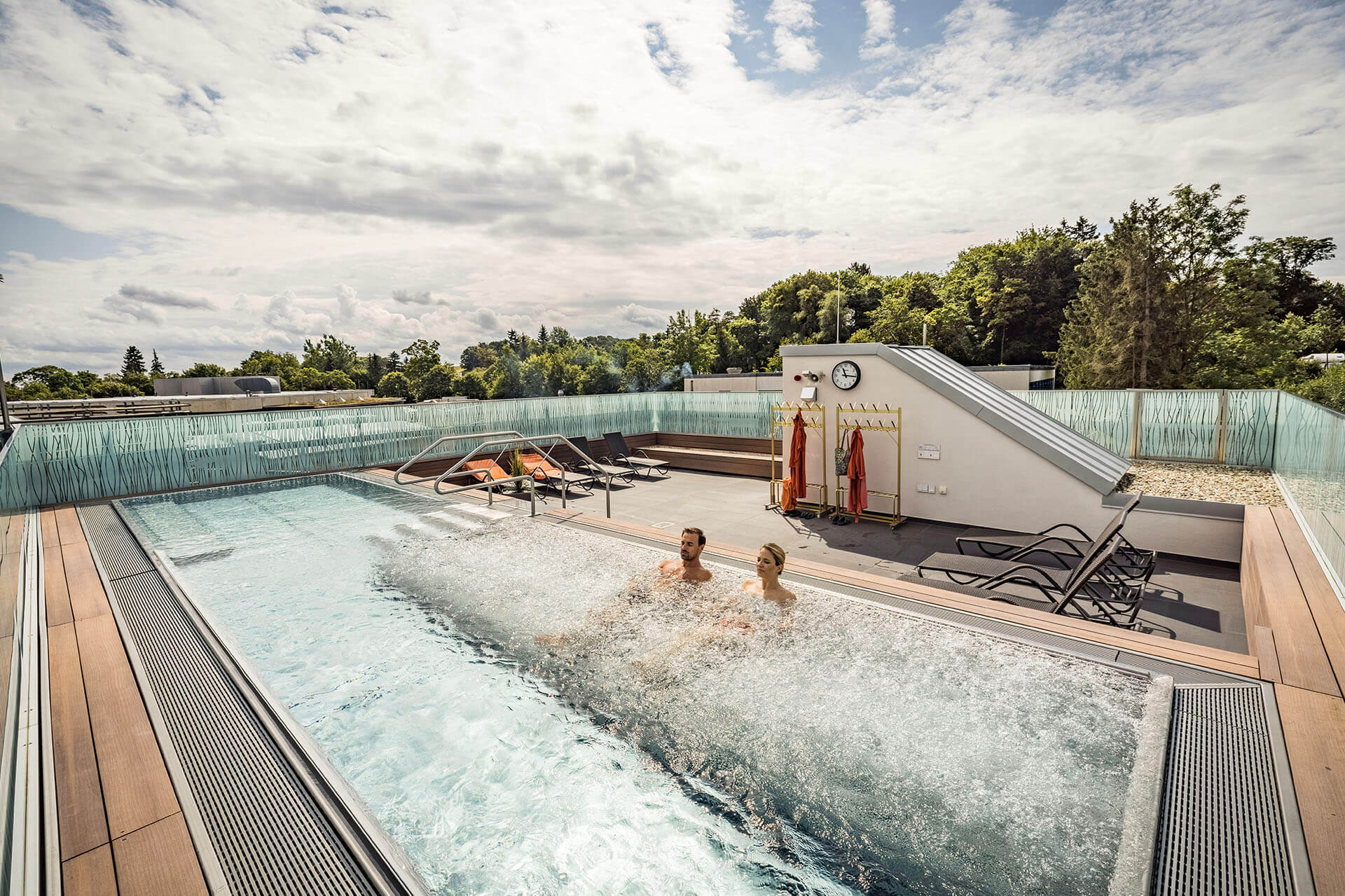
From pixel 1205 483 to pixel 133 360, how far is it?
125229 mm

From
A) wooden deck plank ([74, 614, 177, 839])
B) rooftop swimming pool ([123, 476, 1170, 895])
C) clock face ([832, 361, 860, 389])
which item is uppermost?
clock face ([832, 361, 860, 389])

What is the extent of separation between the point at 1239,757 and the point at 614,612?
10.7 ft

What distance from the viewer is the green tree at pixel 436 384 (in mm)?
80250

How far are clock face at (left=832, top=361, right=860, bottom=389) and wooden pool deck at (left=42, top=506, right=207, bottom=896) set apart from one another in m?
7.36

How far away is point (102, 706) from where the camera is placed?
2518 mm

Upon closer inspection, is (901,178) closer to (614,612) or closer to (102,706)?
(614,612)

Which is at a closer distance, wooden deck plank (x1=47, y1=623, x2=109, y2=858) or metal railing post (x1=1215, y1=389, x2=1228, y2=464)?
wooden deck plank (x1=47, y1=623, x2=109, y2=858)

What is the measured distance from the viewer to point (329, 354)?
8725 centimetres

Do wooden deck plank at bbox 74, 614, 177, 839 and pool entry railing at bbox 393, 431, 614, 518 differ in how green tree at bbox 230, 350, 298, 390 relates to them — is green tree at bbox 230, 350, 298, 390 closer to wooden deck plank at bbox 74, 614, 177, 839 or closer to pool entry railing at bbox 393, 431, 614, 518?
pool entry railing at bbox 393, 431, 614, 518

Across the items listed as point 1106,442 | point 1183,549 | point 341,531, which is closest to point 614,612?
point 341,531

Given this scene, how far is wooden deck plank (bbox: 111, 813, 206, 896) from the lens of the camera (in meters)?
1.62

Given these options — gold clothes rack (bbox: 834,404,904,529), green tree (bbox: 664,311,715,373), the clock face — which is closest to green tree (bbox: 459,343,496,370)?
green tree (bbox: 664,311,715,373)

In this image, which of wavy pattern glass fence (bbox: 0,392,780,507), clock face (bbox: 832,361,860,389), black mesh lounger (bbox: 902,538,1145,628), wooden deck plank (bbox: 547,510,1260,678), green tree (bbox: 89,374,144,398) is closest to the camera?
wooden deck plank (bbox: 547,510,1260,678)

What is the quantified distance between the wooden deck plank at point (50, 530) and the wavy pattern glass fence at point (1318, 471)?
9.38 metres
